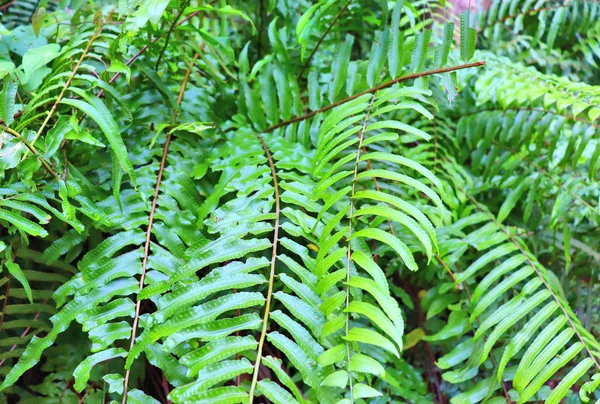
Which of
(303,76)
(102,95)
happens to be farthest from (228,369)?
(303,76)

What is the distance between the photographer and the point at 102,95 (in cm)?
90

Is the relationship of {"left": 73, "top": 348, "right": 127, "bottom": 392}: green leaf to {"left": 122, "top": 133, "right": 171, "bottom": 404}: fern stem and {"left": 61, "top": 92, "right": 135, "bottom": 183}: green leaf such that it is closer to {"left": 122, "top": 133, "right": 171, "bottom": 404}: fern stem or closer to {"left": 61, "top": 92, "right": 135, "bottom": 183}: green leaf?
{"left": 122, "top": 133, "right": 171, "bottom": 404}: fern stem

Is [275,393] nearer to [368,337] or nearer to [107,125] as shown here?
[368,337]

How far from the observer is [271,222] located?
870 millimetres

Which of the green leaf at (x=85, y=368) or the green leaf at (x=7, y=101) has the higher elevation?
the green leaf at (x=7, y=101)

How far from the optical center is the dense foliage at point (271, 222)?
621 mm

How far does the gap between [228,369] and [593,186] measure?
0.99 meters

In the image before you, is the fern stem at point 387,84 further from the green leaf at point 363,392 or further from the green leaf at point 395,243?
the green leaf at point 363,392

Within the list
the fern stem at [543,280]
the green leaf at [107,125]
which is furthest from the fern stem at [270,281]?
the fern stem at [543,280]

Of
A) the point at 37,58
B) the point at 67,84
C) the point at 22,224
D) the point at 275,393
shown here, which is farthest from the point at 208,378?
the point at 37,58

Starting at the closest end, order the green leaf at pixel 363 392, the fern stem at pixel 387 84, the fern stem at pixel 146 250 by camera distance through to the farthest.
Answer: the green leaf at pixel 363 392 → the fern stem at pixel 146 250 → the fern stem at pixel 387 84

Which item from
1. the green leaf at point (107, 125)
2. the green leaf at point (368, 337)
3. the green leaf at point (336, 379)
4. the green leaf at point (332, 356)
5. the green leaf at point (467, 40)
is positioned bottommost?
the green leaf at point (336, 379)

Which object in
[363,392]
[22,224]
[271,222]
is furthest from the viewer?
[271,222]

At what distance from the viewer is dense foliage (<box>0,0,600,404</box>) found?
62cm
